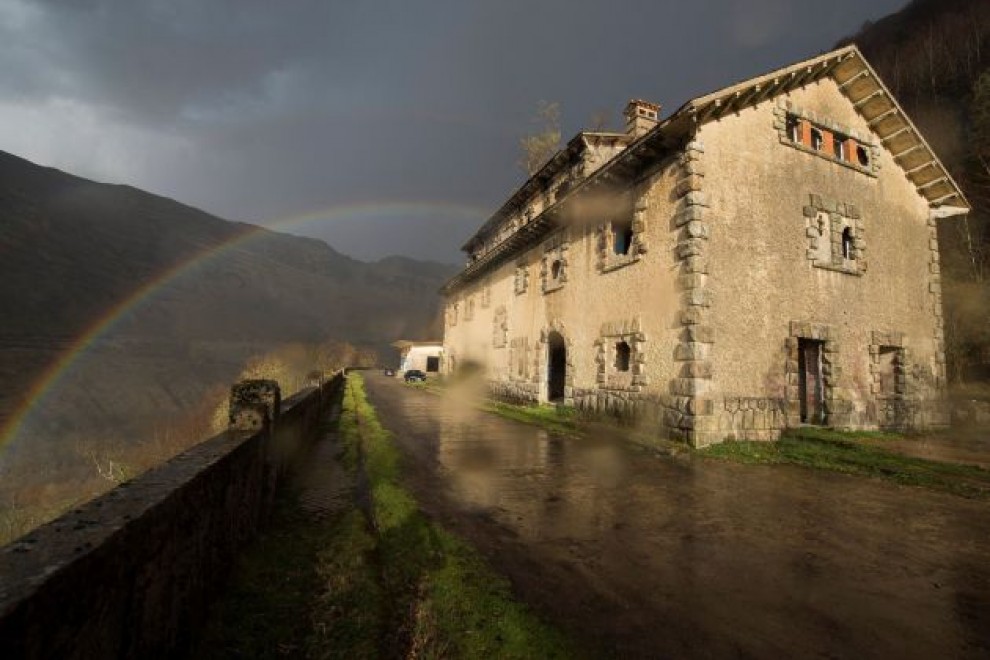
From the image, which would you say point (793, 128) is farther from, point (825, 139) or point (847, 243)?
point (847, 243)

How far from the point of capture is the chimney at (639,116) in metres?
16.7

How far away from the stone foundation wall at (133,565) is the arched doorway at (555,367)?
13539 mm

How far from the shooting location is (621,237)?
13.2 meters

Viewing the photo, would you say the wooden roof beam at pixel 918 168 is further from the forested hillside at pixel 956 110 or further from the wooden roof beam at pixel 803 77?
the forested hillside at pixel 956 110

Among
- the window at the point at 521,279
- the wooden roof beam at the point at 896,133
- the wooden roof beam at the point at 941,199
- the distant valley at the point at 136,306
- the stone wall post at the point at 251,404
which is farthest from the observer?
the distant valley at the point at 136,306

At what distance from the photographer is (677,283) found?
33.8ft

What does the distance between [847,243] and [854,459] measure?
664cm

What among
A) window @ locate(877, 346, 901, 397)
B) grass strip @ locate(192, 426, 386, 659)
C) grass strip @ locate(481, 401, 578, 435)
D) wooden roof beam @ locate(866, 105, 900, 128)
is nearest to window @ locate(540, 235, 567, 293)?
grass strip @ locate(481, 401, 578, 435)

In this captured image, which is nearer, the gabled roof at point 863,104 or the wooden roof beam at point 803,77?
the gabled roof at point 863,104

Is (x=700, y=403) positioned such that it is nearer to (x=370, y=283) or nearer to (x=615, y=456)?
(x=615, y=456)

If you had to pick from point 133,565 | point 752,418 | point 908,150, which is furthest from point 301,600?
point 908,150

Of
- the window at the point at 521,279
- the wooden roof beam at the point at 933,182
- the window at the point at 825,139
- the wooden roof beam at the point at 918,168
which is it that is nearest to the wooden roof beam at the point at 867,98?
the window at the point at 825,139

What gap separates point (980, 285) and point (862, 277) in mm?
12210

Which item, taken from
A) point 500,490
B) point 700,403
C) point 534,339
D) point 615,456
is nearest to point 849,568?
point 500,490
